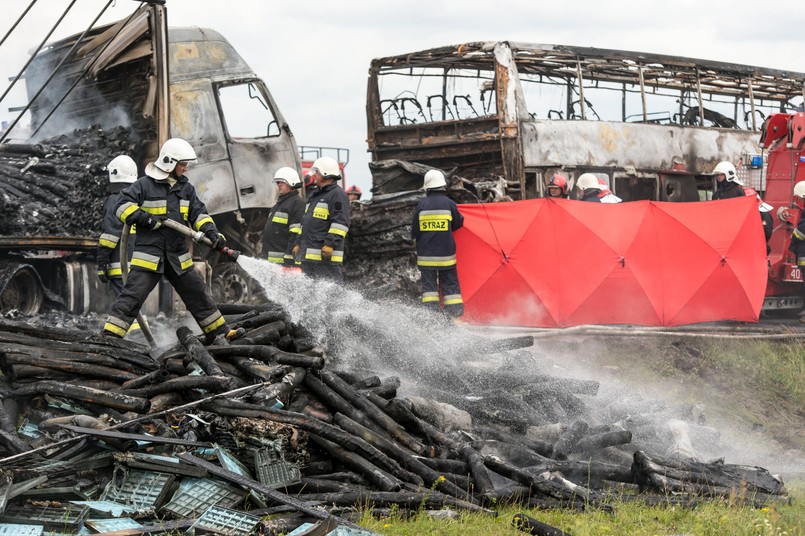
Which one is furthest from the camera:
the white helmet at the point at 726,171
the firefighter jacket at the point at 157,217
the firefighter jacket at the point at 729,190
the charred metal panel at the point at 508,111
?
the charred metal panel at the point at 508,111

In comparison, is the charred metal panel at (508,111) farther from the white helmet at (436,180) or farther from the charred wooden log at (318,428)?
the charred wooden log at (318,428)

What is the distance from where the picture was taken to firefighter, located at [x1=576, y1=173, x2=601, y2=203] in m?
12.5

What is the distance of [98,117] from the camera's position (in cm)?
1200

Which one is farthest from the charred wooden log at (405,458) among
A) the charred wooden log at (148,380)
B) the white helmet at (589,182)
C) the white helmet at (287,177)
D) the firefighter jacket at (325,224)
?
the white helmet at (589,182)

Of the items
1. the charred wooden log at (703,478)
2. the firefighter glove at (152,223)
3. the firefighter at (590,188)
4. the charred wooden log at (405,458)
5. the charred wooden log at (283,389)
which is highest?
the firefighter glove at (152,223)

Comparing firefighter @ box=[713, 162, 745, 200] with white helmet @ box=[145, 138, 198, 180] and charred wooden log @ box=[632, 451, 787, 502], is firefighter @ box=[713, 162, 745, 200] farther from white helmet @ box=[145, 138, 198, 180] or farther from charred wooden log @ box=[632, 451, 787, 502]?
white helmet @ box=[145, 138, 198, 180]

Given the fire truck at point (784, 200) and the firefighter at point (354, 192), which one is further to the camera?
the firefighter at point (354, 192)

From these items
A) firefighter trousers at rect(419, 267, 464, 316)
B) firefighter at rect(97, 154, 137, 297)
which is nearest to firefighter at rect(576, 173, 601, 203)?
firefighter trousers at rect(419, 267, 464, 316)

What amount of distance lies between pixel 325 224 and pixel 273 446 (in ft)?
17.2

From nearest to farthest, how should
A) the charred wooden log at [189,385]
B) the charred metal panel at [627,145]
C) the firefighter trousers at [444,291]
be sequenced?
the charred wooden log at [189,385] < the firefighter trousers at [444,291] < the charred metal panel at [627,145]

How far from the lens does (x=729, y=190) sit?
44.3 feet

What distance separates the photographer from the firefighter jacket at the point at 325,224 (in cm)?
1070

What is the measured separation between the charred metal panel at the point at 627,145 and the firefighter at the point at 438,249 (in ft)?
12.4

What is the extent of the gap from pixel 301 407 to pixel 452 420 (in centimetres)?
125
